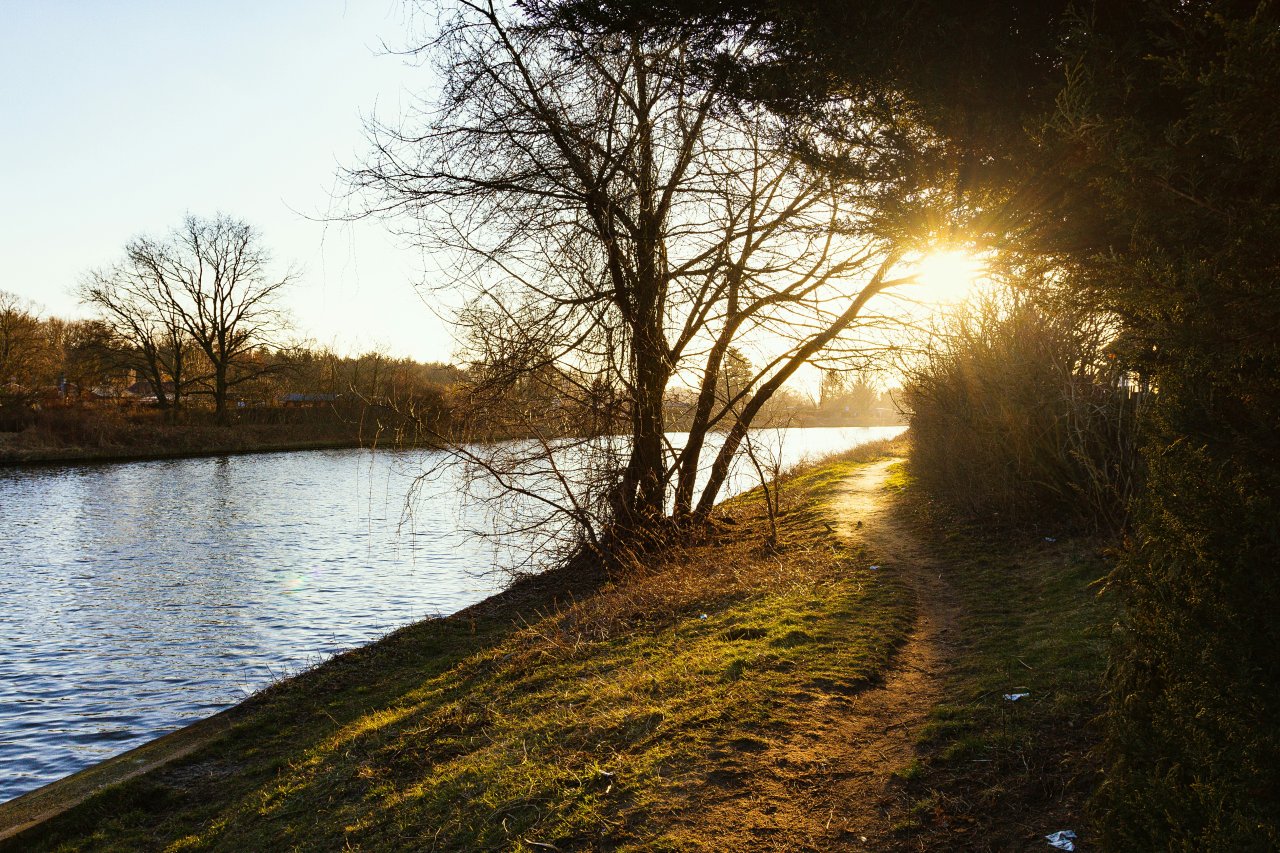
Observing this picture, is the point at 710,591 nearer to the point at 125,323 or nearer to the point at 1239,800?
the point at 1239,800

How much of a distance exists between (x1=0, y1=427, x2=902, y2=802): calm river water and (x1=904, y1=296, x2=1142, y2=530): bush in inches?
190

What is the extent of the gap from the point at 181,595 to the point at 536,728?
1191cm

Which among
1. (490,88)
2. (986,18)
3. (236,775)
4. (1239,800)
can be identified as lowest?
(236,775)

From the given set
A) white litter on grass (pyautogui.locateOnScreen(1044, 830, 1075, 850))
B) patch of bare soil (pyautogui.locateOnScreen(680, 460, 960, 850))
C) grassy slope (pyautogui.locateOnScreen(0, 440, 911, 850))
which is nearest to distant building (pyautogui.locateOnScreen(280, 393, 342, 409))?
grassy slope (pyautogui.locateOnScreen(0, 440, 911, 850))

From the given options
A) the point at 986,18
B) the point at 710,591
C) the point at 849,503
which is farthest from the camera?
the point at 849,503

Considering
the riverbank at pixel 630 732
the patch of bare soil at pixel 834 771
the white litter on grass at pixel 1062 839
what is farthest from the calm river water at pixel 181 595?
the white litter on grass at pixel 1062 839

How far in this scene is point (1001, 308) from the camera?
12125mm

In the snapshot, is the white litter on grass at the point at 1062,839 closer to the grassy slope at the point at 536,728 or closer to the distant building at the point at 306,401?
the grassy slope at the point at 536,728

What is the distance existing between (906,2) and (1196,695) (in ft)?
10.2

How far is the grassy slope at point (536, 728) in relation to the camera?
15.1 ft

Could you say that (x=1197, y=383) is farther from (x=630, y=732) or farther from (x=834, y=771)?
(x=630, y=732)

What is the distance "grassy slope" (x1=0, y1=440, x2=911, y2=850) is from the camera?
4.60 meters

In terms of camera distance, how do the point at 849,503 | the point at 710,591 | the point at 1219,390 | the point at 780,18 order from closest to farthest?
the point at 1219,390 → the point at 780,18 → the point at 710,591 → the point at 849,503

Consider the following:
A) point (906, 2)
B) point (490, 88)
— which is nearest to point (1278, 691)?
point (906, 2)
